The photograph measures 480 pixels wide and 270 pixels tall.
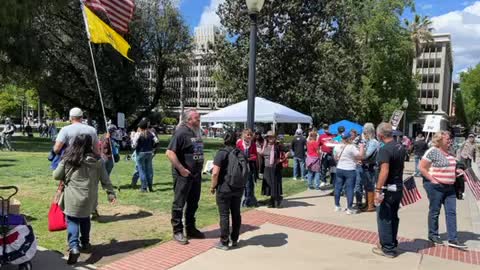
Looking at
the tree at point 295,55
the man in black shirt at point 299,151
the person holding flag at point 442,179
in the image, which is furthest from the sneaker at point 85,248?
the tree at point 295,55

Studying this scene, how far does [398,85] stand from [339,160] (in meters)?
38.1

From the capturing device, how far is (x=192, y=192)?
6.59 meters

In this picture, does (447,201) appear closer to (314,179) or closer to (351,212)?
(351,212)

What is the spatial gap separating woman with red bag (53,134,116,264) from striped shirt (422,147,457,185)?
476cm

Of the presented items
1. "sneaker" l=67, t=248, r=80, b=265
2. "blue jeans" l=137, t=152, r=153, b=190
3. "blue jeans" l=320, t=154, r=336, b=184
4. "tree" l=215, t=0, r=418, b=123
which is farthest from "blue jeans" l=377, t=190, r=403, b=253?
"tree" l=215, t=0, r=418, b=123

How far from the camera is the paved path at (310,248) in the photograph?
5.65 metres

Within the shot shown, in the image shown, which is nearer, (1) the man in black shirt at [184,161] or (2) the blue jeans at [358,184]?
(1) the man in black shirt at [184,161]

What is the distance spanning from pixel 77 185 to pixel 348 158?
17.4ft

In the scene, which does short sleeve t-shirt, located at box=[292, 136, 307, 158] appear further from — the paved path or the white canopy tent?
the paved path

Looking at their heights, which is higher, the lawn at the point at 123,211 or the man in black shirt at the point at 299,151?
the man in black shirt at the point at 299,151

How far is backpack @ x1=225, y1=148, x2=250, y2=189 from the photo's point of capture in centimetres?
605

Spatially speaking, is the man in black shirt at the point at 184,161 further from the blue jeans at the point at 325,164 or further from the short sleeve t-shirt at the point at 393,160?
the blue jeans at the point at 325,164

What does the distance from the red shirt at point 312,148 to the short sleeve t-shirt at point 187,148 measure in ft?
21.4

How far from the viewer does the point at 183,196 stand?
6.30 meters
